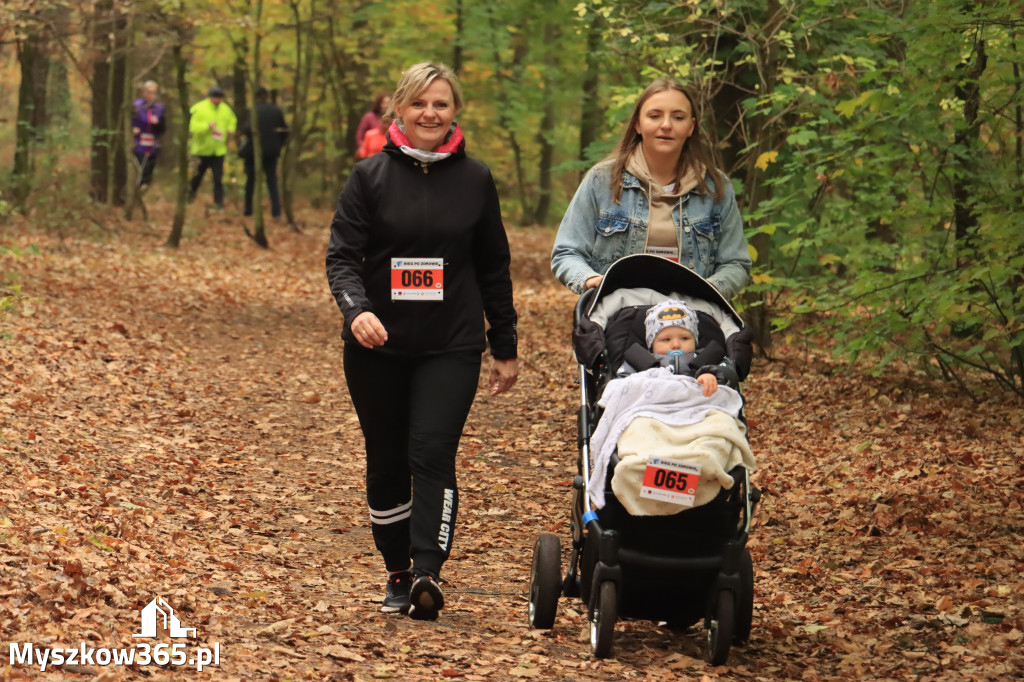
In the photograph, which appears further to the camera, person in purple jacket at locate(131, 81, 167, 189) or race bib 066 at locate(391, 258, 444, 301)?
person in purple jacket at locate(131, 81, 167, 189)

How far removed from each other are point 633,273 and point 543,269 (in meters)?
16.3

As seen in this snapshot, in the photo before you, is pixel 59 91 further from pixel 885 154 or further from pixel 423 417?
pixel 423 417

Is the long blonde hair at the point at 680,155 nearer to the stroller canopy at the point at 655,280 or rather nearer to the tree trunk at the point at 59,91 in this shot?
the stroller canopy at the point at 655,280

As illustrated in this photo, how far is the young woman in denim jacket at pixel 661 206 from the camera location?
17.3 ft

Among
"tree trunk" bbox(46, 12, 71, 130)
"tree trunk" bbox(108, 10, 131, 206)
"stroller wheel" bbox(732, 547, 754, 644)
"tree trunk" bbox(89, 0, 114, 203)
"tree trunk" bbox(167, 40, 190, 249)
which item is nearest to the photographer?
"stroller wheel" bbox(732, 547, 754, 644)

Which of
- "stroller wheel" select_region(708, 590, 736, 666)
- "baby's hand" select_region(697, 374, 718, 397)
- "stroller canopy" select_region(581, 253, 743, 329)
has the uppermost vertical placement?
"stroller canopy" select_region(581, 253, 743, 329)

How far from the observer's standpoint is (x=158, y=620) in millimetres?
4660

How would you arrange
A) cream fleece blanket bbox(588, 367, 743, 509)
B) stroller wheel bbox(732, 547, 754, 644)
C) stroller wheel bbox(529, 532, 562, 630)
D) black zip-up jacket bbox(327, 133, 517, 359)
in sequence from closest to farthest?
1. cream fleece blanket bbox(588, 367, 743, 509)
2. stroller wheel bbox(732, 547, 754, 644)
3. stroller wheel bbox(529, 532, 562, 630)
4. black zip-up jacket bbox(327, 133, 517, 359)

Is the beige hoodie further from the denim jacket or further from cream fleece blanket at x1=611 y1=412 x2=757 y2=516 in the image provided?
cream fleece blanket at x1=611 y1=412 x2=757 y2=516

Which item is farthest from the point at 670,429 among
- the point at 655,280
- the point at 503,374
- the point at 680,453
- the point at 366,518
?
the point at 366,518

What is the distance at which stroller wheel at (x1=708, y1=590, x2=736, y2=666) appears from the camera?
4543 millimetres

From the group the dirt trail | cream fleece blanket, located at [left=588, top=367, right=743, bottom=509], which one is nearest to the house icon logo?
the dirt trail

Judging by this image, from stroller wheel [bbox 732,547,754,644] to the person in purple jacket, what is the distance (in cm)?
2105

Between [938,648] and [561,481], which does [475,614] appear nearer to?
[938,648]
